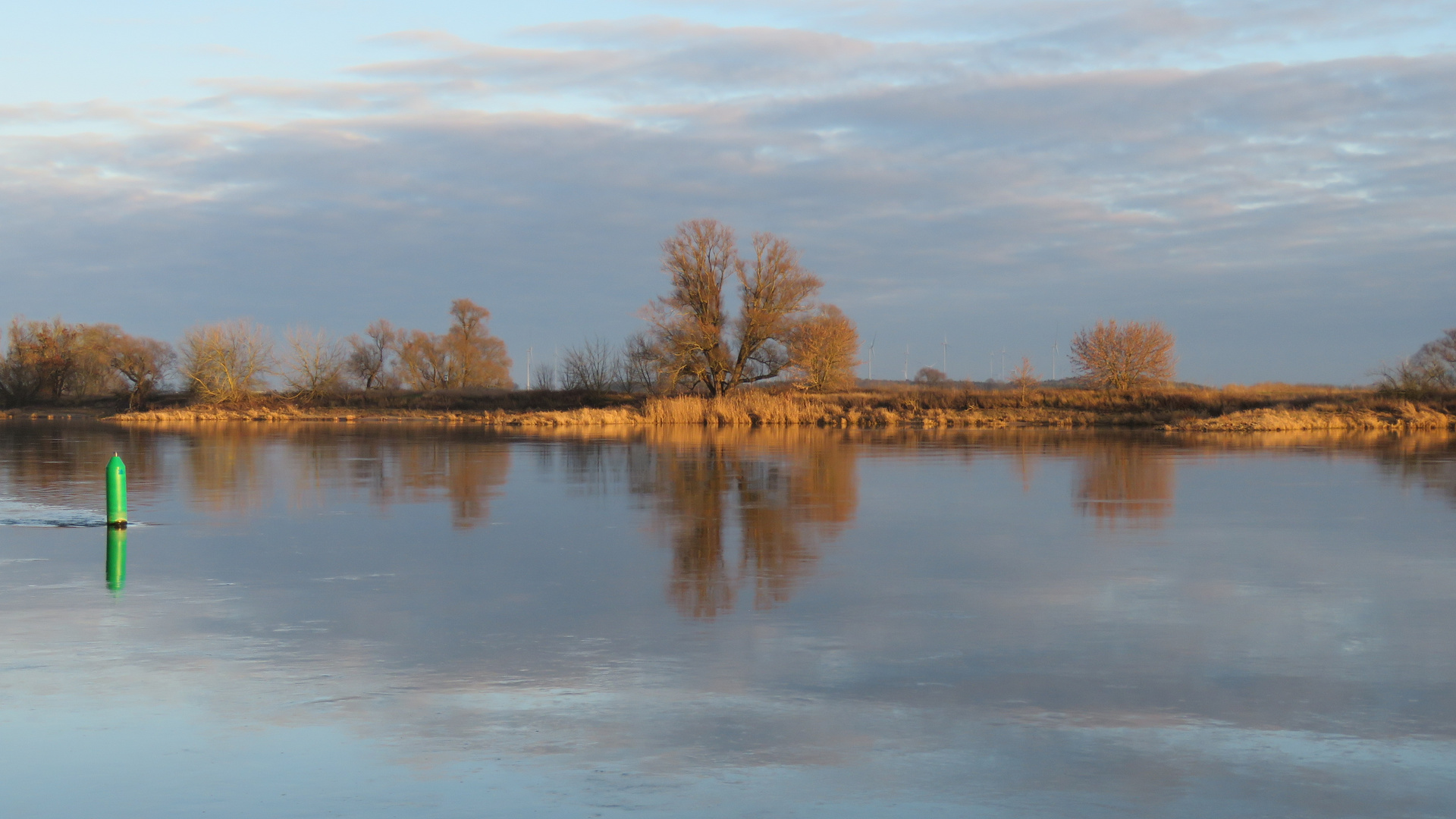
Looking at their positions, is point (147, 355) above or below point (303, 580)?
above

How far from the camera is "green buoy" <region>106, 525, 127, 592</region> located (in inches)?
380

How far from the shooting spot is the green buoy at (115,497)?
12.8m

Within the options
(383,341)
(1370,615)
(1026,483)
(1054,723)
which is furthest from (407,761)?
(383,341)

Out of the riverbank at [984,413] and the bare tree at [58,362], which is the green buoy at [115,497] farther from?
the bare tree at [58,362]

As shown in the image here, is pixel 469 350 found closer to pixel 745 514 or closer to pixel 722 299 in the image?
pixel 722 299

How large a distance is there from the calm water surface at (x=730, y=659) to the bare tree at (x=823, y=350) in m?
40.4

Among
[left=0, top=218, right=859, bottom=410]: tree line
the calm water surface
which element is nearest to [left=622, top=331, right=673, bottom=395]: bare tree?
[left=0, top=218, right=859, bottom=410]: tree line

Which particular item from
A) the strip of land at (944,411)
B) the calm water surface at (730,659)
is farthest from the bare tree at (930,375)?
the calm water surface at (730,659)

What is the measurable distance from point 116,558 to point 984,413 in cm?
4738

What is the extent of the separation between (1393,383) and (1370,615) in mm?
48744

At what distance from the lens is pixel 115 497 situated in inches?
502

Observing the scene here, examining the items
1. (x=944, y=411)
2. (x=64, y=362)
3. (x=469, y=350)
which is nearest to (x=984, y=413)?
(x=944, y=411)

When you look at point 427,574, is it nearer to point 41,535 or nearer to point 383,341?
point 41,535

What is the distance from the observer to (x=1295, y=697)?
622cm
